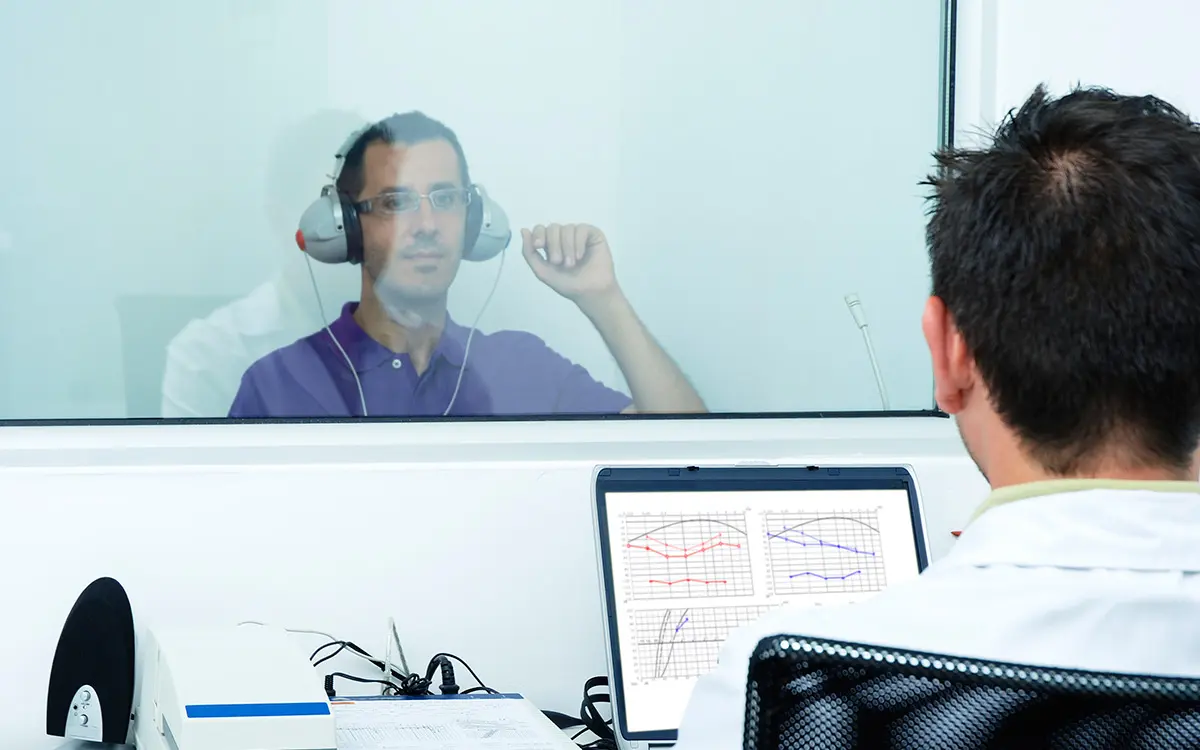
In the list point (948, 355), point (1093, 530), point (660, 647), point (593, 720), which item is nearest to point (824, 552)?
point (660, 647)

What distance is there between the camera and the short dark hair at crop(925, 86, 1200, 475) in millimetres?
680

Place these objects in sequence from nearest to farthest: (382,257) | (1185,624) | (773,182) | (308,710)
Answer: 1. (1185,624)
2. (308,710)
3. (382,257)
4. (773,182)

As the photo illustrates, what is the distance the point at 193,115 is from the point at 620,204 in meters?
0.58

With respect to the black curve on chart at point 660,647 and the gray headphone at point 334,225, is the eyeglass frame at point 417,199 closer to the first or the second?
the gray headphone at point 334,225

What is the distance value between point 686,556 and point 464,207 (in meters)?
0.56

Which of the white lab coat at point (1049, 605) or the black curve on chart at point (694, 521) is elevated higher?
the white lab coat at point (1049, 605)

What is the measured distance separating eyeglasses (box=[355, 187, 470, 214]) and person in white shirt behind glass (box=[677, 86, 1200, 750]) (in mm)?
887

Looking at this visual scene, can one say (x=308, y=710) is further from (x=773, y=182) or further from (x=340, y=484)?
(x=773, y=182)

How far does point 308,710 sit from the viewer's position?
1.02 meters

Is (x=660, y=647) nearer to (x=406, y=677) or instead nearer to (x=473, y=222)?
(x=406, y=677)

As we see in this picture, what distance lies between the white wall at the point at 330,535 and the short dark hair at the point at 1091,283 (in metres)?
0.77

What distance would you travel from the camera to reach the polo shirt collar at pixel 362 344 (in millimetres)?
1561

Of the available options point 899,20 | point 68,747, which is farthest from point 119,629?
point 899,20

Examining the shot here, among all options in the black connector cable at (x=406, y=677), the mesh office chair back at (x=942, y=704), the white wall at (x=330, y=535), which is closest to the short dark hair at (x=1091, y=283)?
the mesh office chair back at (x=942, y=704)
